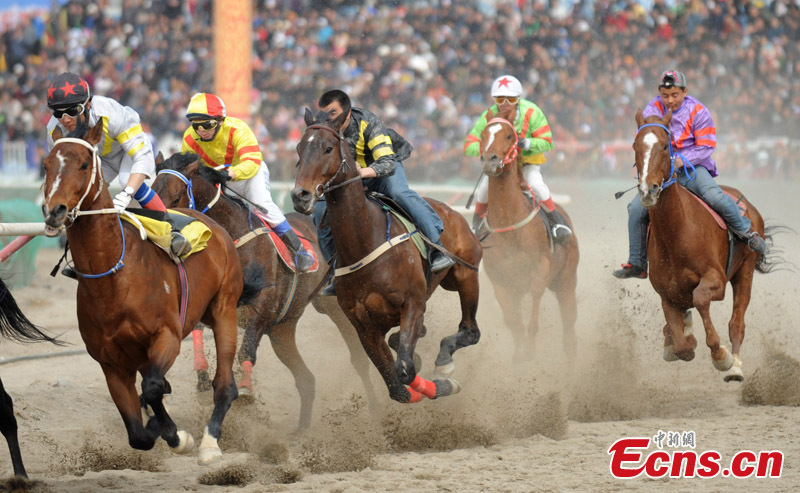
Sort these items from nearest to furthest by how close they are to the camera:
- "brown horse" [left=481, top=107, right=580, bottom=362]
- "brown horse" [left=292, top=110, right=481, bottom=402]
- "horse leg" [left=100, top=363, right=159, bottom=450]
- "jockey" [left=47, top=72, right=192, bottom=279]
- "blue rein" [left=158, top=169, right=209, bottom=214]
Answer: "horse leg" [left=100, top=363, right=159, bottom=450], "jockey" [left=47, top=72, right=192, bottom=279], "brown horse" [left=292, top=110, right=481, bottom=402], "blue rein" [left=158, top=169, right=209, bottom=214], "brown horse" [left=481, top=107, right=580, bottom=362]

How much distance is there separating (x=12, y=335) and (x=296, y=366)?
87.4 inches

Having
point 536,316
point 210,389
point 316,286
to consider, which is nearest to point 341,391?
point 316,286

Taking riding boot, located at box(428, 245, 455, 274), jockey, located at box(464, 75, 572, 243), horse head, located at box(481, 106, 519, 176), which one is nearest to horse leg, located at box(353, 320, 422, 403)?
riding boot, located at box(428, 245, 455, 274)

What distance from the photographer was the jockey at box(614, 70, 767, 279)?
7.59m

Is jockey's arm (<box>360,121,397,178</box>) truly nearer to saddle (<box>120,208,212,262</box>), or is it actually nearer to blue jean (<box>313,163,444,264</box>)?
blue jean (<box>313,163,444,264</box>)

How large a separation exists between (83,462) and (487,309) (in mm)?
5272

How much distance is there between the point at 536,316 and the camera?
9.20m

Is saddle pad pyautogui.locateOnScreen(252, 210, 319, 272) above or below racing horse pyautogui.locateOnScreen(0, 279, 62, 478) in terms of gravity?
above

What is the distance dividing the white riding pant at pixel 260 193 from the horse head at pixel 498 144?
1918mm

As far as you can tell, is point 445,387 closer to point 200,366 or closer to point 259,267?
point 259,267

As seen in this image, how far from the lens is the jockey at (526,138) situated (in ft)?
30.4

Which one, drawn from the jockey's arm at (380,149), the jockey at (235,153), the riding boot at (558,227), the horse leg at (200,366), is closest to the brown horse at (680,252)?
the riding boot at (558,227)

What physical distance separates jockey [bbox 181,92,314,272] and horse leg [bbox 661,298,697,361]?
9.00 ft

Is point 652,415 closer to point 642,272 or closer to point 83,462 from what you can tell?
point 642,272
